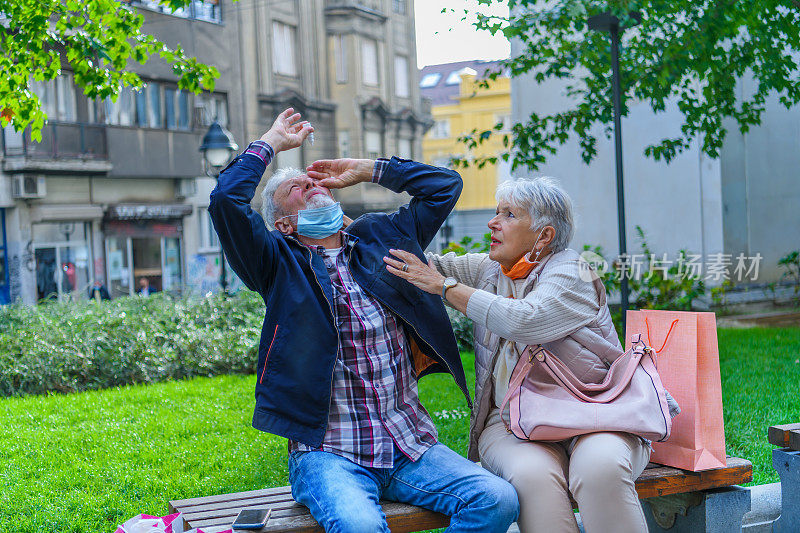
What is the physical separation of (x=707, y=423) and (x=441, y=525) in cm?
120

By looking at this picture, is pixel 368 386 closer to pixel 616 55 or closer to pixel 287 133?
pixel 287 133

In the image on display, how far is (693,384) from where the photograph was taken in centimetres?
344

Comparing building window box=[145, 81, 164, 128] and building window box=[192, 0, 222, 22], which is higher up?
building window box=[192, 0, 222, 22]

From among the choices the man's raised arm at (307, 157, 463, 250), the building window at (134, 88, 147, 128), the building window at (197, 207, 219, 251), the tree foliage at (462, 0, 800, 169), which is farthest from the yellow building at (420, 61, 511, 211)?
the man's raised arm at (307, 157, 463, 250)

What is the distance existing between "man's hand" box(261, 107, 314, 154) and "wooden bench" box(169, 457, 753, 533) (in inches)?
54.8

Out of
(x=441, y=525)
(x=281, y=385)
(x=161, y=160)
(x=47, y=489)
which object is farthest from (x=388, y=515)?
(x=161, y=160)

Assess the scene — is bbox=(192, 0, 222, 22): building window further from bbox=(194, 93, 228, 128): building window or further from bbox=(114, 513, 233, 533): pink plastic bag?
bbox=(114, 513, 233, 533): pink plastic bag

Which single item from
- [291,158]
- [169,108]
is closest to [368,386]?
[169,108]

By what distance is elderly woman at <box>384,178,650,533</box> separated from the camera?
10.2ft

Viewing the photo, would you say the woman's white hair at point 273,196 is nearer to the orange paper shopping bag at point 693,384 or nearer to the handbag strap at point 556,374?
the handbag strap at point 556,374

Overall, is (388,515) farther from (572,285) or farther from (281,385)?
(572,285)

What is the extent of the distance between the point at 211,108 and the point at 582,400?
2673 cm

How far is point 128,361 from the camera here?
29.4ft

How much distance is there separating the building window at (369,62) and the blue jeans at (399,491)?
3354cm
